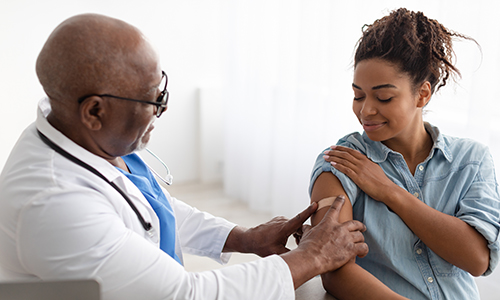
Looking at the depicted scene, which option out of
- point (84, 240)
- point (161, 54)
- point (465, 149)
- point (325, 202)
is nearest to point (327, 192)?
point (325, 202)

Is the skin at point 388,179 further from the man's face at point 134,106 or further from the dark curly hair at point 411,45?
the man's face at point 134,106

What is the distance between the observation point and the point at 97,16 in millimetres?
1043

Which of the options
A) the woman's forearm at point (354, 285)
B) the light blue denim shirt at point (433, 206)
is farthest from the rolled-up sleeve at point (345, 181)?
the woman's forearm at point (354, 285)

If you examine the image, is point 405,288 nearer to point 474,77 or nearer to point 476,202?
Result: point 476,202

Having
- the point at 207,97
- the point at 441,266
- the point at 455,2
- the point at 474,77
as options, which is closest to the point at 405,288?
the point at 441,266

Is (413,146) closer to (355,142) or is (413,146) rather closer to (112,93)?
(355,142)

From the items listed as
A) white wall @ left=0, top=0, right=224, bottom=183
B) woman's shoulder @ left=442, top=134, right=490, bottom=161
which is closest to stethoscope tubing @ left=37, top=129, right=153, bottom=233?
woman's shoulder @ left=442, top=134, right=490, bottom=161

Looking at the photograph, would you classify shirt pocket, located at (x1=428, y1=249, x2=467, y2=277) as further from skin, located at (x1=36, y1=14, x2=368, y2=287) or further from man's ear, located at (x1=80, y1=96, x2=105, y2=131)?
man's ear, located at (x1=80, y1=96, x2=105, y2=131)

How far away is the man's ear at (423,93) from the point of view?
1358 mm

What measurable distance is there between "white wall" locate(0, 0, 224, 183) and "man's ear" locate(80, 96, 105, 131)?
318cm

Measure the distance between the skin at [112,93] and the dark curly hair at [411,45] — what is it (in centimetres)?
47

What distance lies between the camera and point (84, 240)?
3.03ft

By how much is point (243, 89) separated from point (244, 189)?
887 millimetres

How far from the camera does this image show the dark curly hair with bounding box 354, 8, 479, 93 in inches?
51.6
